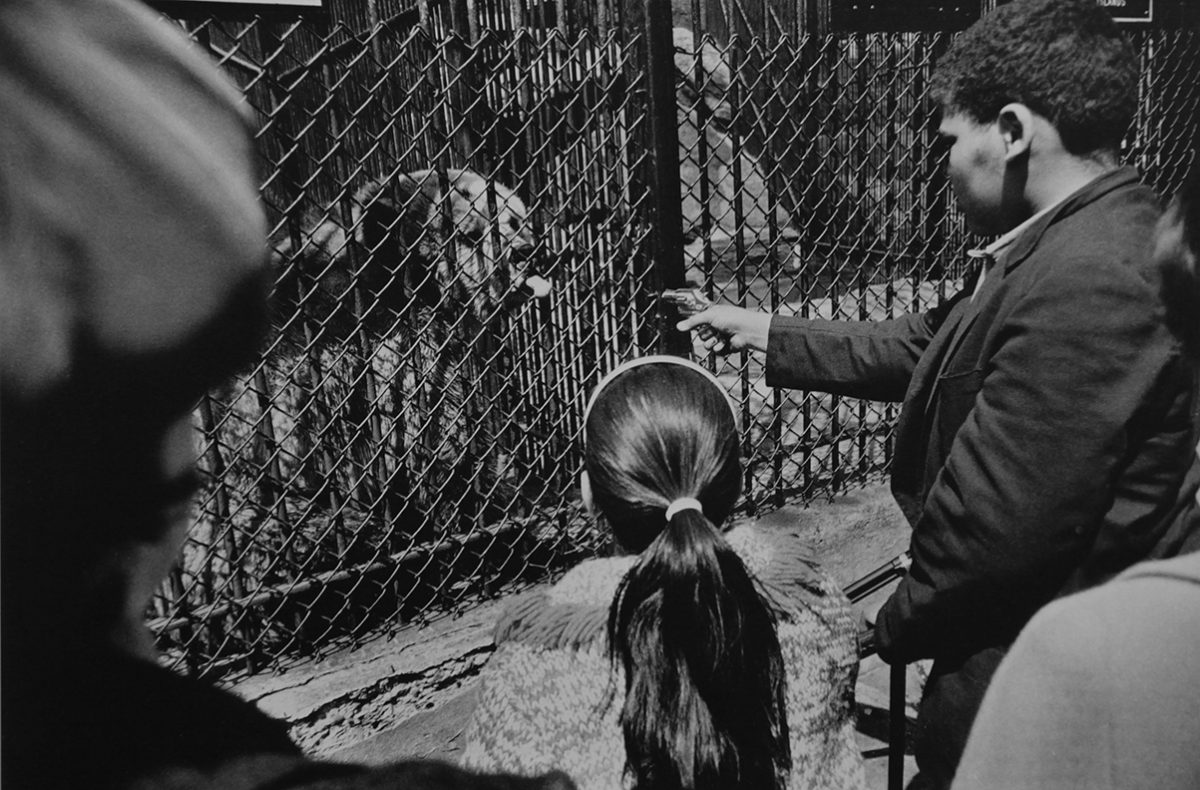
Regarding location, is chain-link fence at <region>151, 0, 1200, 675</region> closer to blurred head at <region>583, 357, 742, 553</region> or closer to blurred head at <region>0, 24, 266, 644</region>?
blurred head at <region>583, 357, 742, 553</region>

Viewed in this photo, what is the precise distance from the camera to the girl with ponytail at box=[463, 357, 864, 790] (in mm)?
1480

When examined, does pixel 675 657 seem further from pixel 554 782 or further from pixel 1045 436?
pixel 1045 436

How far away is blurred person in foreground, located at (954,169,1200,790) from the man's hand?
1.52 m

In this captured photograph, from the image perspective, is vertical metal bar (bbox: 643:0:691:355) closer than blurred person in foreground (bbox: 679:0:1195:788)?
No

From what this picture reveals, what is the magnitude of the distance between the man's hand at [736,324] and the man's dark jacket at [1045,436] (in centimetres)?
57

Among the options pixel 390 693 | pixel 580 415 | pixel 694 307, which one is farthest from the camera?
pixel 580 415

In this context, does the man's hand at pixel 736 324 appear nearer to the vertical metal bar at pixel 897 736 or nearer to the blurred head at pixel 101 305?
the vertical metal bar at pixel 897 736

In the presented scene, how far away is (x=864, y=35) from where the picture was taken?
3553mm

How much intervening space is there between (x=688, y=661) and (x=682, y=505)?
28 cm

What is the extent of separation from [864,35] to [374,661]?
10.1 feet

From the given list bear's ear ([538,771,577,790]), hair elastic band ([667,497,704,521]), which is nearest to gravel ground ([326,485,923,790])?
hair elastic band ([667,497,704,521])

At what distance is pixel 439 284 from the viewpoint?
2.99 meters

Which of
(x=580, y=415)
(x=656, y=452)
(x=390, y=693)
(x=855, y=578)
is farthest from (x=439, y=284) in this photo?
(x=855, y=578)

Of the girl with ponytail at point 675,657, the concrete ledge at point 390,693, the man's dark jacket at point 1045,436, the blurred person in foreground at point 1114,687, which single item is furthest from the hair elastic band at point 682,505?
the concrete ledge at point 390,693
